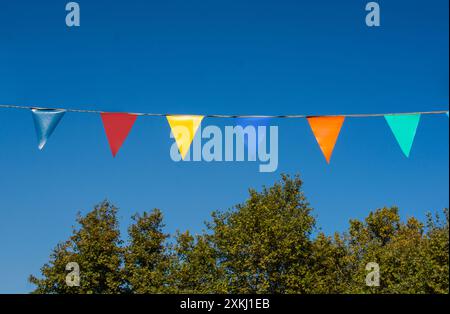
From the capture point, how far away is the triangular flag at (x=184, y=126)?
46.5ft

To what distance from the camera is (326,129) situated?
14242mm

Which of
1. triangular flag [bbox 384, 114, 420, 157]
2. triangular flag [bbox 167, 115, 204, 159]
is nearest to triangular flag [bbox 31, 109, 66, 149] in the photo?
triangular flag [bbox 167, 115, 204, 159]

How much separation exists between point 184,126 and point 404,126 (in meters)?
4.48

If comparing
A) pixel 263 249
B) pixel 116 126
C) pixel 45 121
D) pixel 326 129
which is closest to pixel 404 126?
pixel 326 129

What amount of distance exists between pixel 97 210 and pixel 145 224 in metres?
2.97

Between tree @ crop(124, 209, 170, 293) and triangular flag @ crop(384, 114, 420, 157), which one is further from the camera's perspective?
tree @ crop(124, 209, 170, 293)

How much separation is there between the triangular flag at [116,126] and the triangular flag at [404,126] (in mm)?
5252

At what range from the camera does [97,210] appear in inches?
1597

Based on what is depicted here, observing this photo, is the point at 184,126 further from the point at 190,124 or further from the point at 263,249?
the point at 263,249

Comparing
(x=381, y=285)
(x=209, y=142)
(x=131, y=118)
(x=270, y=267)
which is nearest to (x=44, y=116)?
(x=131, y=118)

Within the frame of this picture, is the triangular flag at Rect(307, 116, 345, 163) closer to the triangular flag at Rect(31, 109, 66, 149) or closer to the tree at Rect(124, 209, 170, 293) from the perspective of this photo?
the triangular flag at Rect(31, 109, 66, 149)

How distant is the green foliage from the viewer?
36.9 m

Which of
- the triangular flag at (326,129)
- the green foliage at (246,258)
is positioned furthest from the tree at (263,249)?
the triangular flag at (326,129)
